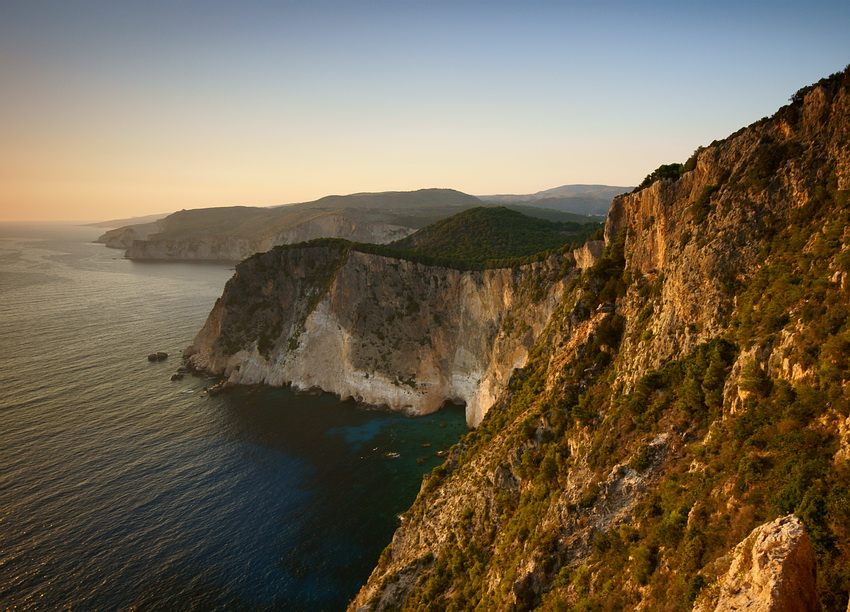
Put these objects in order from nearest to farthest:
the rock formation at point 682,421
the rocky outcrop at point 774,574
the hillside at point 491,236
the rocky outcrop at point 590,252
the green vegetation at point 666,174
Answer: the rocky outcrop at point 774,574 → the rock formation at point 682,421 → the green vegetation at point 666,174 → the rocky outcrop at point 590,252 → the hillside at point 491,236

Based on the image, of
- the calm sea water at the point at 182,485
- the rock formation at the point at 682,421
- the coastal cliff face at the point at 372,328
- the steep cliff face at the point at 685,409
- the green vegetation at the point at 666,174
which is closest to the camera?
the rock formation at the point at 682,421

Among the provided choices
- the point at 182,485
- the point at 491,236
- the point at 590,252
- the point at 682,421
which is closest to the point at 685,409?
the point at 682,421

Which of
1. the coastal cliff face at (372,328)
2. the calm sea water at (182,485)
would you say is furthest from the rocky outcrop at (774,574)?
the coastal cliff face at (372,328)

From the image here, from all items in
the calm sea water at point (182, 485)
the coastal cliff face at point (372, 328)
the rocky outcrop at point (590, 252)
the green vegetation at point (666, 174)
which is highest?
the green vegetation at point (666, 174)

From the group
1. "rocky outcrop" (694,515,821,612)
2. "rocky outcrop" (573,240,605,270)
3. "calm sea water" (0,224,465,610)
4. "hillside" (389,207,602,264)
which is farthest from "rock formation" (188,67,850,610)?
"hillside" (389,207,602,264)

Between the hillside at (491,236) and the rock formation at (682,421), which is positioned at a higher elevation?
the hillside at (491,236)

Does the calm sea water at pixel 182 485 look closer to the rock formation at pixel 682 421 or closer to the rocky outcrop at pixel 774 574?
the rock formation at pixel 682 421

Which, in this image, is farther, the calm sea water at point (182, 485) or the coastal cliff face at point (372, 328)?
the coastal cliff face at point (372, 328)

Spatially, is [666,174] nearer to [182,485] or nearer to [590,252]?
[590,252]
